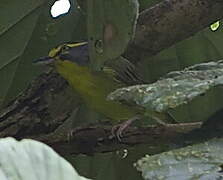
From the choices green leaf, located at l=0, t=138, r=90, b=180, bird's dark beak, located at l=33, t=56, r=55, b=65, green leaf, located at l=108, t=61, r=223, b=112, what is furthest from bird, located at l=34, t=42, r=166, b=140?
green leaf, located at l=0, t=138, r=90, b=180

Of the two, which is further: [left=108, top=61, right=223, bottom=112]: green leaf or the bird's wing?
the bird's wing

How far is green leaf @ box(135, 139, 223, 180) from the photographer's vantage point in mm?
688

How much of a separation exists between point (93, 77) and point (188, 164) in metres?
1.36

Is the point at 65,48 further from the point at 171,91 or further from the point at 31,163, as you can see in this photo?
the point at 31,163

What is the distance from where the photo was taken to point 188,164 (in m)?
0.72

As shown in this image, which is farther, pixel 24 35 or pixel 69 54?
pixel 69 54

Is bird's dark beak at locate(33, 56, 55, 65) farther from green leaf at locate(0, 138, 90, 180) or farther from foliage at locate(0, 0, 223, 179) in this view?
green leaf at locate(0, 138, 90, 180)

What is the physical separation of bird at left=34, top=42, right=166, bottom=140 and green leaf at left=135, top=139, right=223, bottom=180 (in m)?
0.90

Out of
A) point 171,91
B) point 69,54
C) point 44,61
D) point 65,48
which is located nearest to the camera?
point 171,91

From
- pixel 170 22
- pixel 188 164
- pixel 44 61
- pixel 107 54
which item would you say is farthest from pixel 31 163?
pixel 44 61

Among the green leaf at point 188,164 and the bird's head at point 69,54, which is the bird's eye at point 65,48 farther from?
the green leaf at point 188,164

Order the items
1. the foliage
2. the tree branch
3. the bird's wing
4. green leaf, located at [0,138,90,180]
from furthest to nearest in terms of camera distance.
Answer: the bird's wing
the tree branch
the foliage
green leaf, located at [0,138,90,180]

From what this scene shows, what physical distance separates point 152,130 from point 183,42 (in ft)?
2.00

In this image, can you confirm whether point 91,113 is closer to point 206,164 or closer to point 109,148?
point 109,148
